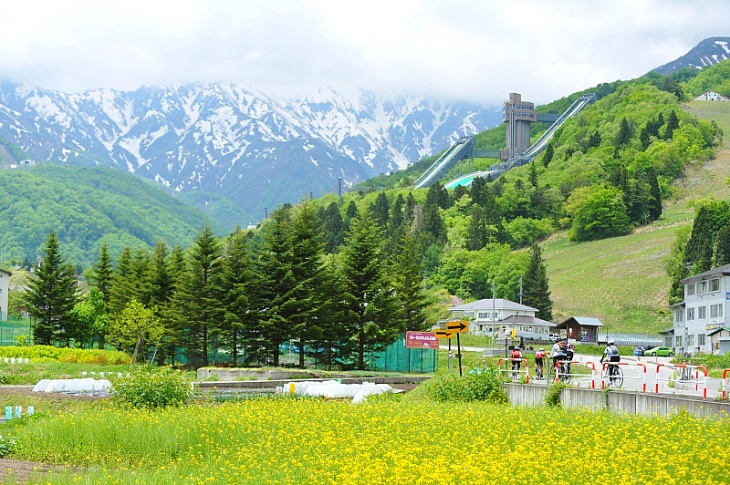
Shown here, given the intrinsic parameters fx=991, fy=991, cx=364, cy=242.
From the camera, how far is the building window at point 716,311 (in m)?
79.3

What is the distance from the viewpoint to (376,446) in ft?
56.8

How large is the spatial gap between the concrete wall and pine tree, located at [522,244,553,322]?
86.5 m

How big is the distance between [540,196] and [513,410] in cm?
16169

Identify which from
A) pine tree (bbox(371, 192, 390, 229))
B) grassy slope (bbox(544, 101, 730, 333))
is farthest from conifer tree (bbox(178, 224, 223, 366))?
pine tree (bbox(371, 192, 390, 229))

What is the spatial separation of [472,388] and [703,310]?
60.3m

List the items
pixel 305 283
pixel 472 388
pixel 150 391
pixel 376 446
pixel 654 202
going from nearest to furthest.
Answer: pixel 376 446, pixel 150 391, pixel 472 388, pixel 305 283, pixel 654 202

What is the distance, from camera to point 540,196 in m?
182

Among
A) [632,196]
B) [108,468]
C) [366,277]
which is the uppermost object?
[632,196]

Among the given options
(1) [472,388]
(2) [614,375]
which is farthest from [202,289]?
(2) [614,375]

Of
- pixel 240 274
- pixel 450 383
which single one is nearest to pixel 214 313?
pixel 240 274

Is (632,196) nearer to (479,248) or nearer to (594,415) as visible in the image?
(479,248)

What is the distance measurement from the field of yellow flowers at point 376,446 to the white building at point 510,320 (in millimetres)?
81491

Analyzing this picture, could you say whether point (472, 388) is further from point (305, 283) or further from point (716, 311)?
point (716, 311)

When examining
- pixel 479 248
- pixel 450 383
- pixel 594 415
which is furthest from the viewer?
pixel 479 248
